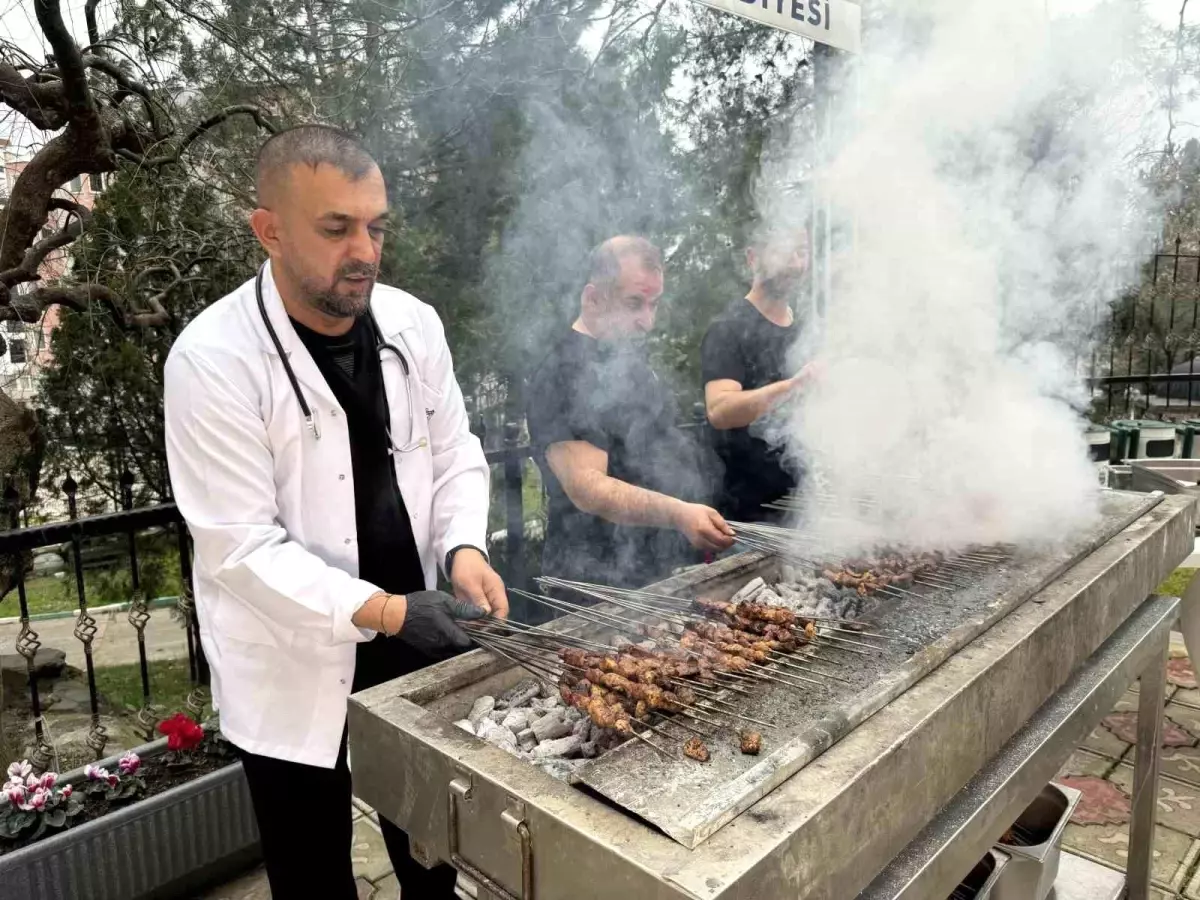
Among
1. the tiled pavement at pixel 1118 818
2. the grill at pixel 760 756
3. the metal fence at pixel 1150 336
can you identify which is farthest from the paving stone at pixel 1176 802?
the metal fence at pixel 1150 336

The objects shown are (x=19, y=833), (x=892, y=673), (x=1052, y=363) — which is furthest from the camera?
(x=1052, y=363)

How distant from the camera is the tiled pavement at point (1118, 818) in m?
3.35

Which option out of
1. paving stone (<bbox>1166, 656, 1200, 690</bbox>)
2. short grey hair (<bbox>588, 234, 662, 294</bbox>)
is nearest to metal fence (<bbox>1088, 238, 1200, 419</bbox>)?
paving stone (<bbox>1166, 656, 1200, 690</bbox>)

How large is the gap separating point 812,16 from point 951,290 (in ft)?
4.34

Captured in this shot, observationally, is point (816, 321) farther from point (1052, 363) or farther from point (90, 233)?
point (90, 233)

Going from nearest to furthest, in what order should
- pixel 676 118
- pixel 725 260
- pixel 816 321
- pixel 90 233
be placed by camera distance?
1. pixel 816 321
2. pixel 90 233
3. pixel 676 118
4. pixel 725 260

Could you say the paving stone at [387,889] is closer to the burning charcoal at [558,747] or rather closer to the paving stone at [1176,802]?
the burning charcoal at [558,747]

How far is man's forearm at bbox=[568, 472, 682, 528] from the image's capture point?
2.98m

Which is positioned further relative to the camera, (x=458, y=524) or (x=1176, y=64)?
(x=1176, y=64)

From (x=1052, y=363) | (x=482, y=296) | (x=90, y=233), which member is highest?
(x=90, y=233)

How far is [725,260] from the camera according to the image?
19.0ft

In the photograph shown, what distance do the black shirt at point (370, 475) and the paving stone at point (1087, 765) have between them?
11.2 feet

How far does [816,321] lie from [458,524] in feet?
6.93

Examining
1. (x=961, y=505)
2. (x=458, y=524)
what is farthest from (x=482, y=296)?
(x=961, y=505)
